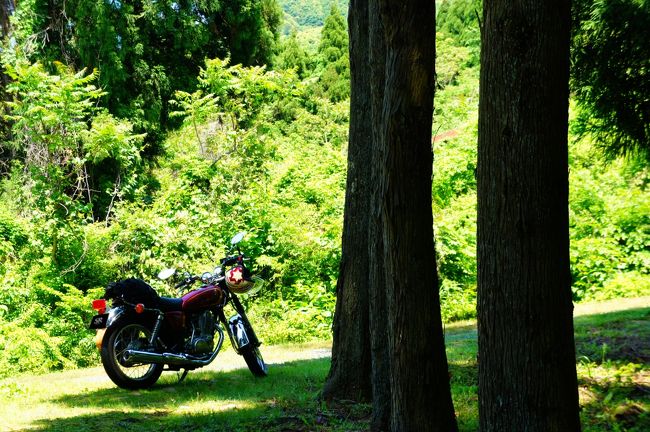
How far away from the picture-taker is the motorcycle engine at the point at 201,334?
7941 millimetres

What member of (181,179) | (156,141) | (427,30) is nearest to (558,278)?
(427,30)

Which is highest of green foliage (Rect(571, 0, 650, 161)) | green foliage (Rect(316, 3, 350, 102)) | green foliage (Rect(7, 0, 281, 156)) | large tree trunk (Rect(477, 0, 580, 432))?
green foliage (Rect(316, 3, 350, 102))

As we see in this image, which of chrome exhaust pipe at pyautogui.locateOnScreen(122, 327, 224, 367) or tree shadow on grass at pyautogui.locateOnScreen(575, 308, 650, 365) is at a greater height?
tree shadow on grass at pyautogui.locateOnScreen(575, 308, 650, 365)

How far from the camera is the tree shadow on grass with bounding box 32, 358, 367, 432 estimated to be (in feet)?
18.3

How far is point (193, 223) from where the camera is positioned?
1534cm

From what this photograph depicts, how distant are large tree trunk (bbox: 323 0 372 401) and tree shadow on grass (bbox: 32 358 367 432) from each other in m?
0.40

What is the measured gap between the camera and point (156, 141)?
2005 centimetres

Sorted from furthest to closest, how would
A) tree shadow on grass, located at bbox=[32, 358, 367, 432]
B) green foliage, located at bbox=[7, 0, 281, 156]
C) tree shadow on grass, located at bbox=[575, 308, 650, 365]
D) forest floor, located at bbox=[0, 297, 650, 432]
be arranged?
green foliage, located at bbox=[7, 0, 281, 156]
tree shadow on grass, located at bbox=[575, 308, 650, 365]
tree shadow on grass, located at bbox=[32, 358, 367, 432]
forest floor, located at bbox=[0, 297, 650, 432]

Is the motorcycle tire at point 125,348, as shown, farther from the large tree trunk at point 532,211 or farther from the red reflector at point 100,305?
the large tree trunk at point 532,211

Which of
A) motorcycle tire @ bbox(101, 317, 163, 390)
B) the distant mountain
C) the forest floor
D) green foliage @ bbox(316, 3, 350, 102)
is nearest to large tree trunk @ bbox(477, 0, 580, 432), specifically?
the forest floor

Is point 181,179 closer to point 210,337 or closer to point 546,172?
point 210,337

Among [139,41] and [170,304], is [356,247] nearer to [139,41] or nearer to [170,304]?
[170,304]

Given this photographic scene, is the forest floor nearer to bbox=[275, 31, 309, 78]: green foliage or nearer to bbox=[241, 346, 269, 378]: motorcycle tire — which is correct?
bbox=[241, 346, 269, 378]: motorcycle tire

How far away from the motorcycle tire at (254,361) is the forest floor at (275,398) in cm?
10
